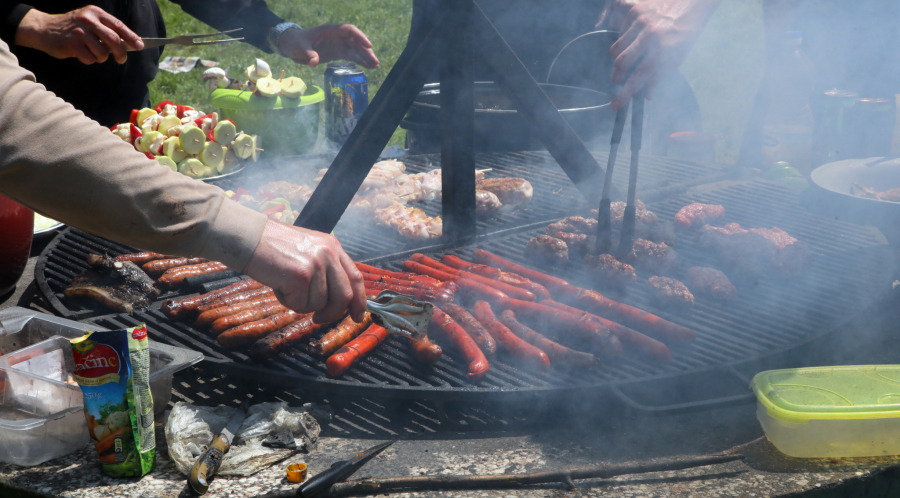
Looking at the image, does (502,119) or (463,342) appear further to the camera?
(502,119)

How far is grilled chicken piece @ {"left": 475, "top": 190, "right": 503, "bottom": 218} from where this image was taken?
4.73 metres

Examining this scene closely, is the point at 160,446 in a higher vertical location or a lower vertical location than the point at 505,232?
lower

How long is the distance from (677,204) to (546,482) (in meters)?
3.16

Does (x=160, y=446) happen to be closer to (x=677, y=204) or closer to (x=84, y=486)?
(x=84, y=486)

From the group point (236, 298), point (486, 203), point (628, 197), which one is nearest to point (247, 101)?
point (486, 203)

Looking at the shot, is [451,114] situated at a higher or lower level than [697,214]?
higher

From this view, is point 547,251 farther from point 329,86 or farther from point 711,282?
point 329,86

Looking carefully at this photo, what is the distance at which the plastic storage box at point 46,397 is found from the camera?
7.40 feet

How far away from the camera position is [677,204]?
190 inches

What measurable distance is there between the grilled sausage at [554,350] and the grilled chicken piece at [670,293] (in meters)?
0.78

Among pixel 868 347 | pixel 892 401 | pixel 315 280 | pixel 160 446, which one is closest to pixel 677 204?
pixel 868 347

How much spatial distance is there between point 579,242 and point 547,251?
27 cm

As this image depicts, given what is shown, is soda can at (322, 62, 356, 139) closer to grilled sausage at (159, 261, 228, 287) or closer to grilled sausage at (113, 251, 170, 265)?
grilled sausage at (113, 251, 170, 265)

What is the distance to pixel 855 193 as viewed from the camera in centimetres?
393
